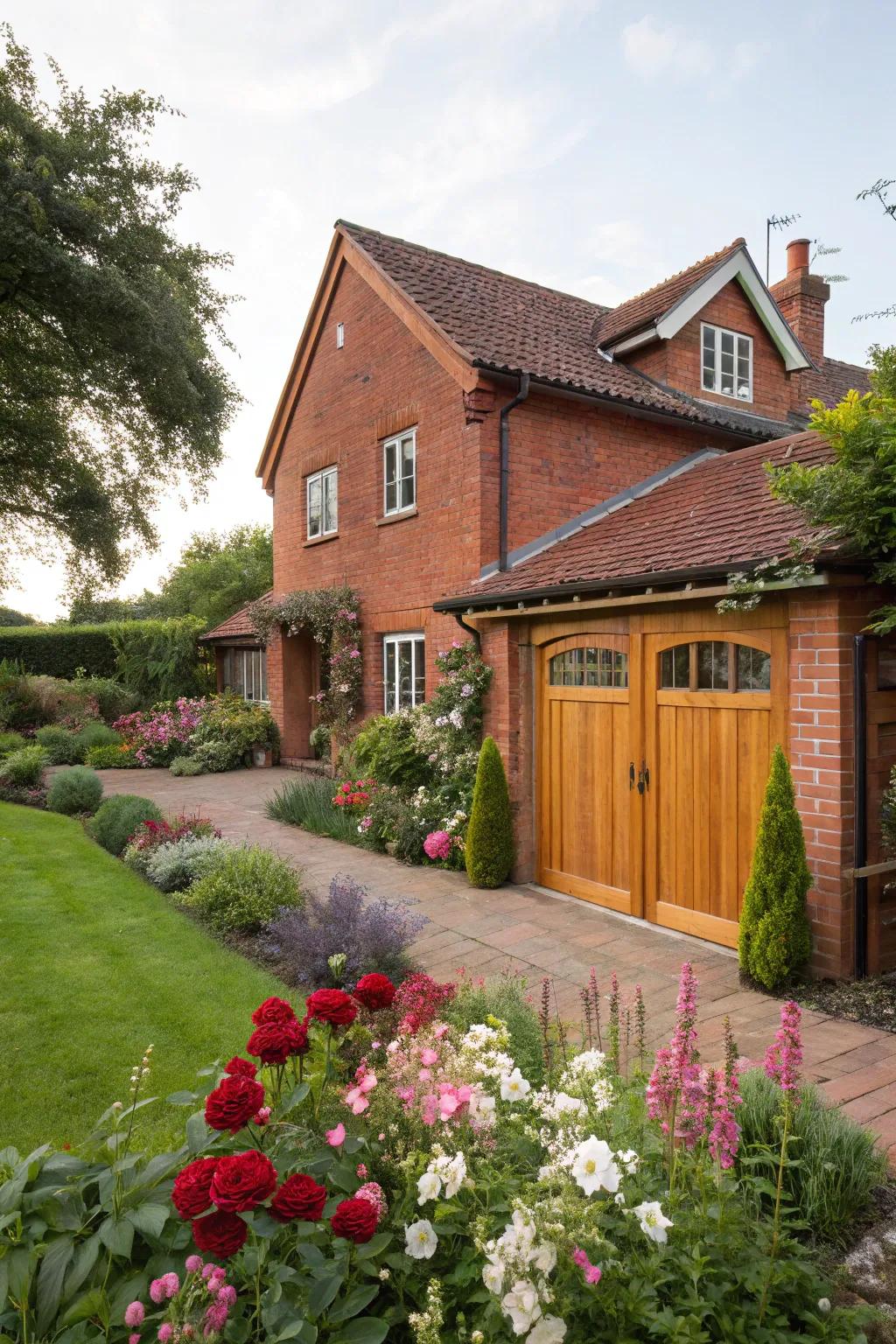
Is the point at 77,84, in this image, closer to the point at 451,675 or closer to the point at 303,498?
the point at 303,498

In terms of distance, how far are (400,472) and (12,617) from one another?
56200mm

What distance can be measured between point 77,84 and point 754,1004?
16.7 m

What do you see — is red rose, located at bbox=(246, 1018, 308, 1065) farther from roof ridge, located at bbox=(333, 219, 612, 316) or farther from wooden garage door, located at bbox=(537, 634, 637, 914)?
roof ridge, located at bbox=(333, 219, 612, 316)

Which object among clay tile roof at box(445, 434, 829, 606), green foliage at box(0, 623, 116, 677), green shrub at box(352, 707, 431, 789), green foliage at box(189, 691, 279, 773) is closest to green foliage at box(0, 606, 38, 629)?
green foliage at box(0, 623, 116, 677)

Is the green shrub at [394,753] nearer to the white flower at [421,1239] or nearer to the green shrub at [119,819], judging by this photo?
the green shrub at [119,819]

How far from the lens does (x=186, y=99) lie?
43.8 ft

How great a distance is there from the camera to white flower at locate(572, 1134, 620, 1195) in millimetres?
1871

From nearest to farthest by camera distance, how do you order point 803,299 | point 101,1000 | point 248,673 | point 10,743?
point 101,1000, point 803,299, point 10,743, point 248,673

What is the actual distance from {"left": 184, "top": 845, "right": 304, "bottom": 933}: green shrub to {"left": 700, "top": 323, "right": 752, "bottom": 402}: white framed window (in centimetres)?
990

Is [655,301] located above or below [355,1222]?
above

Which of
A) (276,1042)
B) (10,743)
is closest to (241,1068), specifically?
(276,1042)

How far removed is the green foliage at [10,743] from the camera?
52.3 feet

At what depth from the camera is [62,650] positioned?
75.3ft

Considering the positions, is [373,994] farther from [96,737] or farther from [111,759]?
[96,737]
